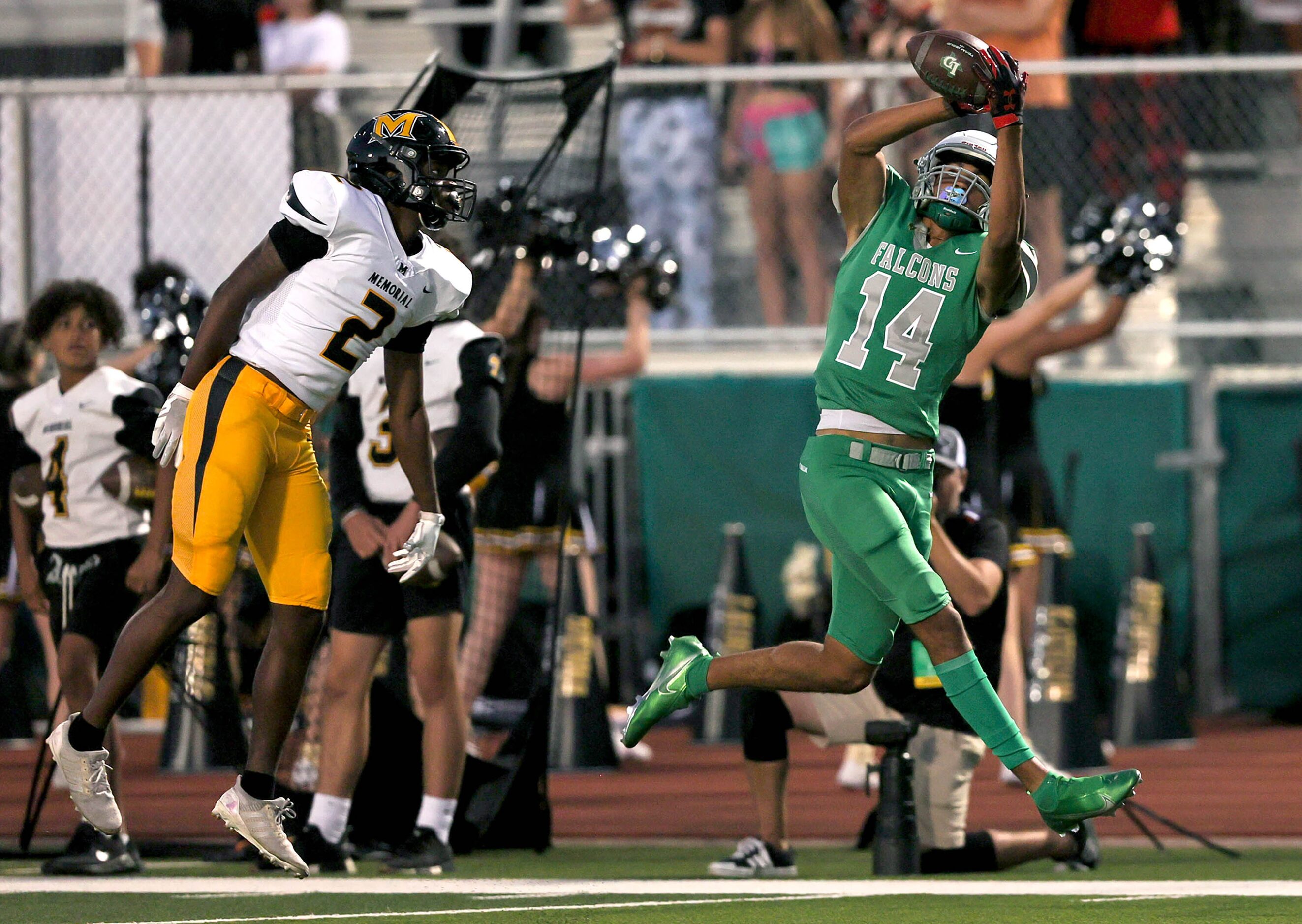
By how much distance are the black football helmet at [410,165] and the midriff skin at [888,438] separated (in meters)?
1.32

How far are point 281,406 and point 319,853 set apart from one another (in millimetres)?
1792

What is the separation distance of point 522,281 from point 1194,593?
193 inches

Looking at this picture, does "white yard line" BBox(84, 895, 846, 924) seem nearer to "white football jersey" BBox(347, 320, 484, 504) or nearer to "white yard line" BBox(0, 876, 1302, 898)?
"white yard line" BBox(0, 876, 1302, 898)

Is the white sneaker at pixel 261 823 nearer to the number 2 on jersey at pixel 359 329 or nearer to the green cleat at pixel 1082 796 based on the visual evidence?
the number 2 on jersey at pixel 359 329

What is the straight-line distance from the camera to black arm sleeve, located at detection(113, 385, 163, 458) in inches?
291

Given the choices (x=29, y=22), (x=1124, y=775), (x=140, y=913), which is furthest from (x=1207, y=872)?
(x=29, y=22)

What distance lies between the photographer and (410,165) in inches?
236

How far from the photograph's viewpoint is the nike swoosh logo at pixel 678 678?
6.38 metres

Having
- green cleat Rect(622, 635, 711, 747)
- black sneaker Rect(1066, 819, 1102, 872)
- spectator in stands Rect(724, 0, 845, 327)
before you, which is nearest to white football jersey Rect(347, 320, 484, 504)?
green cleat Rect(622, 635, 711, 747)

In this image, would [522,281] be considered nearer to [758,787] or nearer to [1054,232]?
[758,787]

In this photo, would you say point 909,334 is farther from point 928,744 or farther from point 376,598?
point 376,598

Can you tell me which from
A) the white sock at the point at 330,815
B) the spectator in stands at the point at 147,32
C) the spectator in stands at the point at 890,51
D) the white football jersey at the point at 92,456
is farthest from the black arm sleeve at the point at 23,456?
the spectator in stands at the point at 147,32

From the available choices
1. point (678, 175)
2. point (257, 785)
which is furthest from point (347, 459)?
point (678, 175)

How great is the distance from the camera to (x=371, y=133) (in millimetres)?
6062
